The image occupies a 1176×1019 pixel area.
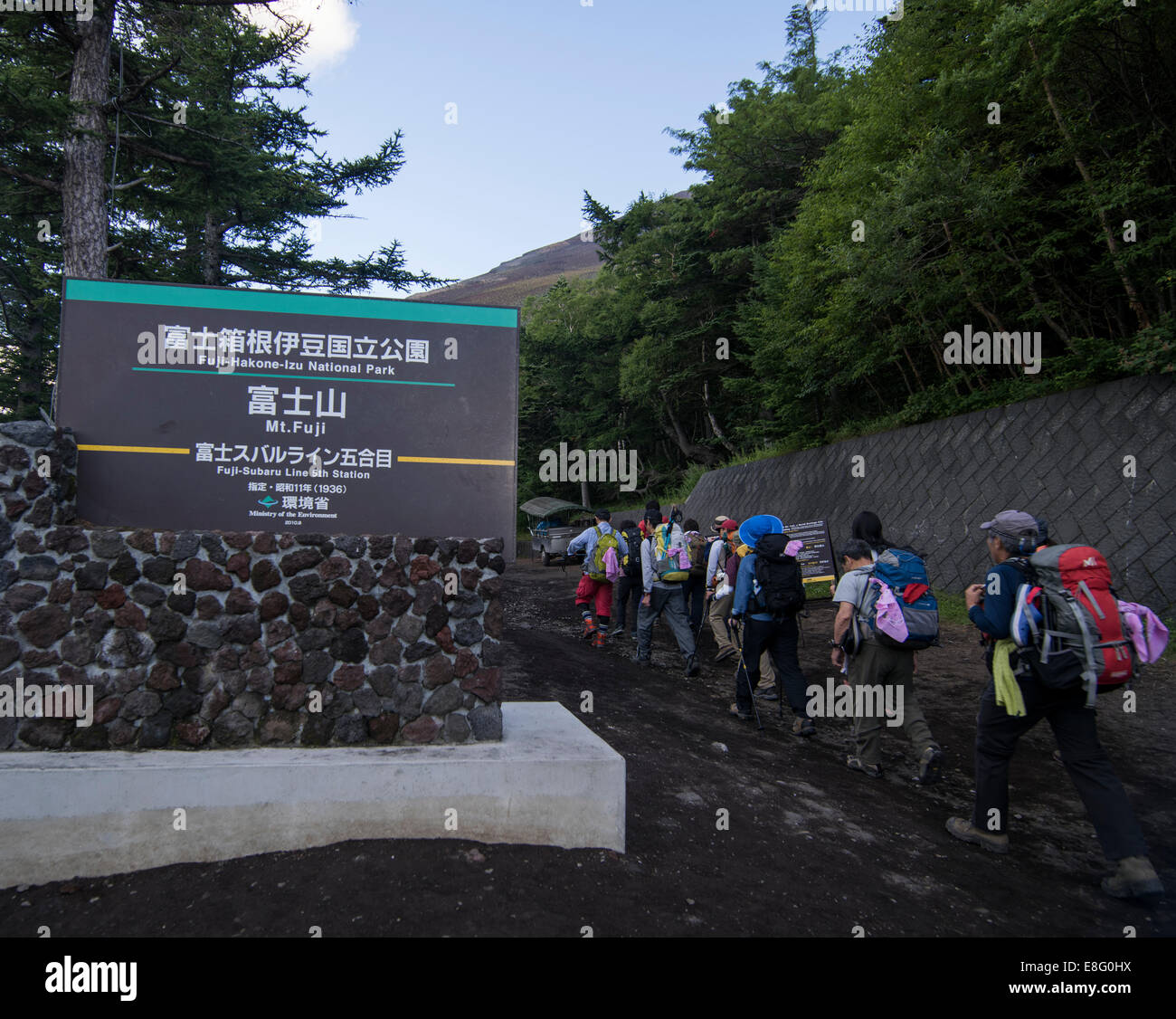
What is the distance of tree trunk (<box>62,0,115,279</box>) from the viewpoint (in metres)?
11.2

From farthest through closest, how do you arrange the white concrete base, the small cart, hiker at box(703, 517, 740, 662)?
1. the small cart
2. hiker at box(703, 517, 740, 662)
3. the white concrete base

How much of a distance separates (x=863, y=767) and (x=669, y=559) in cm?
359

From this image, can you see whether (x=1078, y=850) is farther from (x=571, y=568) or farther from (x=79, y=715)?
(x=571, y=568)

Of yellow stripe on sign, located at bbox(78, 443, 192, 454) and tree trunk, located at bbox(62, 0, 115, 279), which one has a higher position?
tree trunk, located at bbox(62, 0, 115, 279)

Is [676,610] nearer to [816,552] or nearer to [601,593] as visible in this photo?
[601,593]

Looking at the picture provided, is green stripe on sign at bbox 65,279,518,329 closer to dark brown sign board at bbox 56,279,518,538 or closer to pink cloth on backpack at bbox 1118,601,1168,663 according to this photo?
dark brown sign board at bbox 56,279,518,538

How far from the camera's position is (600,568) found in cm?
1002

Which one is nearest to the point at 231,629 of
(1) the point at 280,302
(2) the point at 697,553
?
(1) the point at 280,302

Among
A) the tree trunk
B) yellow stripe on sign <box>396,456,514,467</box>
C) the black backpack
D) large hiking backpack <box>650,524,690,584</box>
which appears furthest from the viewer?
the tree trunk

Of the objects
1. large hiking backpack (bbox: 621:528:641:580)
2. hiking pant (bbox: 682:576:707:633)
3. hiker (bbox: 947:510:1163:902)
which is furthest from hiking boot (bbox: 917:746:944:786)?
large hiking backpack (bbox: 621:528:641:580)
